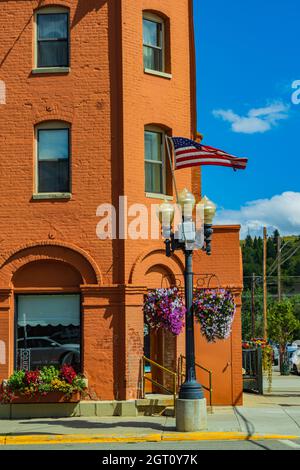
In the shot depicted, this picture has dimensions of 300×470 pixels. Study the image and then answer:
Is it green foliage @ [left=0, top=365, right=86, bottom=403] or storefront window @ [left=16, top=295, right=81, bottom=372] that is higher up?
storefront window @ [left=16, top=295, right=81, bottom=372]

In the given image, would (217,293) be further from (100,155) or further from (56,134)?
(56,134)

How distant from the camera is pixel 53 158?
1806cm

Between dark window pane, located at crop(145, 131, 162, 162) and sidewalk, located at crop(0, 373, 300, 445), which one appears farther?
dark window pane, located at crop(145, 131, 162, 162)

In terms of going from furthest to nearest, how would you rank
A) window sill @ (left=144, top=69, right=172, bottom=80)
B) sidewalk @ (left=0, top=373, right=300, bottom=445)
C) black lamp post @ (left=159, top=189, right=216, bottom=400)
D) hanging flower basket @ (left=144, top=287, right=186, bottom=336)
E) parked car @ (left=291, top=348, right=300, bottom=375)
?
parked car @ (left=291, top=348, right=300, bottom=375) → window sill @ (left=144, top=69, right=172, bottom=80) → hanging flower basket @ (left=144, top=287, right=186, bottom=336) → black lamp post @ (left=159, top=189, right=216, bottom=400) → sidewalk @ (left=0, top=373, right=300, bottom=445)

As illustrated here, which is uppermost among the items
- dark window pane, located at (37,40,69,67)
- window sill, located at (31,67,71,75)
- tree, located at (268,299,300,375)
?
dark window pane, located at (37,40,69,67)

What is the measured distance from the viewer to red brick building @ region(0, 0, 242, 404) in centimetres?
1733

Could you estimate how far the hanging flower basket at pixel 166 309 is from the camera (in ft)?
53.2

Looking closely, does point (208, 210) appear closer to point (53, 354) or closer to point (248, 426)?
point (248, 426)

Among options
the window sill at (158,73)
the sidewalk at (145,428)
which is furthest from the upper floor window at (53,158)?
the sidewalk at (145,428)

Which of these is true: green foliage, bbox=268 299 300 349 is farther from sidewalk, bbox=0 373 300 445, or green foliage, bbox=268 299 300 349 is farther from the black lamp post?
the black lamp post

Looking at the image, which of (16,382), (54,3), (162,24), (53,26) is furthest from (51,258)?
(162,24)

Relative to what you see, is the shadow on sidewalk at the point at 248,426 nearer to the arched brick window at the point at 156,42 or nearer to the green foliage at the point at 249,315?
the arched brick window at the point at 156,42

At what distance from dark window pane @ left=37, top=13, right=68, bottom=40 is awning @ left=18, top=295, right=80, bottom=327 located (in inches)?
261


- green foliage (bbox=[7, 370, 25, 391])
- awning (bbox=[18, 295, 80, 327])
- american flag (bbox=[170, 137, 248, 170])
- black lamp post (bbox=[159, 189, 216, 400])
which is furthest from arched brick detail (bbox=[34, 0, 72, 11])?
green foliage (bbox=[7, 370, 25, 391])
